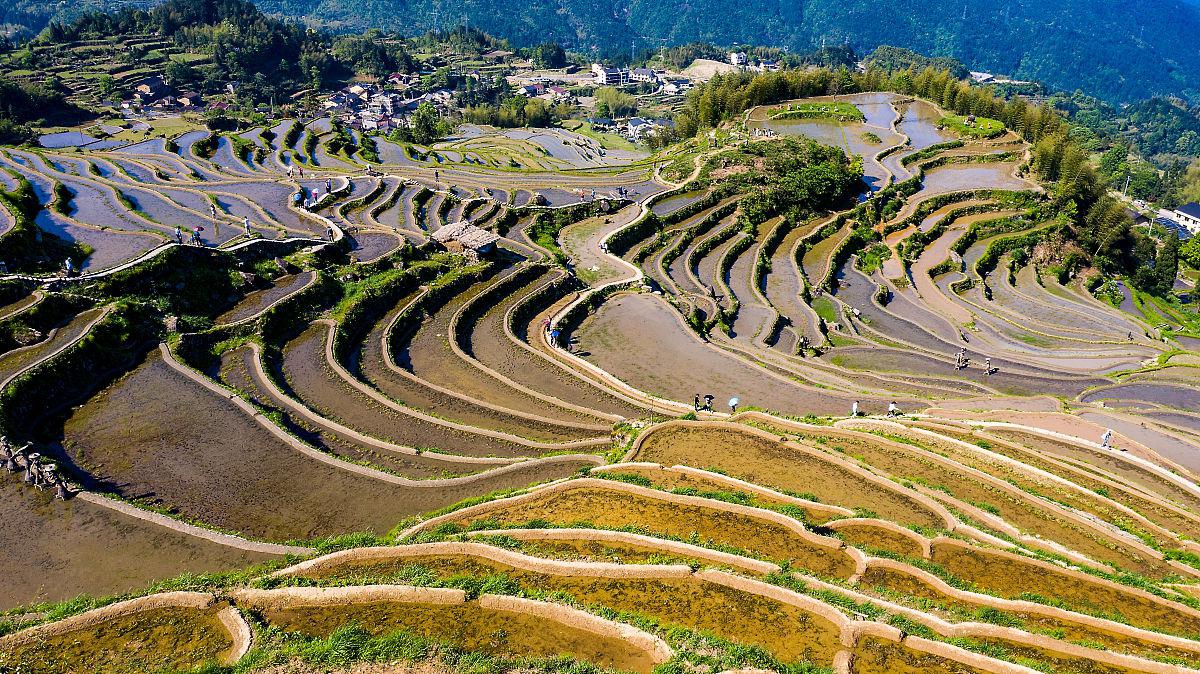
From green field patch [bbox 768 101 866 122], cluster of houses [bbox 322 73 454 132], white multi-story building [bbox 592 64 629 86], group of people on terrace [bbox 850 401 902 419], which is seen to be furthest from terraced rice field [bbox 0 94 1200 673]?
white multi-story building [bbox 592 64 629 86]

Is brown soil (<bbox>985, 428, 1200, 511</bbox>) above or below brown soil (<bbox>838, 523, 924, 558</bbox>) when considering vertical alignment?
below

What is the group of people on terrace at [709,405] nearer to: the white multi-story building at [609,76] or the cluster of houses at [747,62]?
the white multi-story building at [609,76]

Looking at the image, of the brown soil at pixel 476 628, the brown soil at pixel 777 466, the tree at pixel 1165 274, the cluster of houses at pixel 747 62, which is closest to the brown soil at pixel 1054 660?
the brown soil at pixel 777 466

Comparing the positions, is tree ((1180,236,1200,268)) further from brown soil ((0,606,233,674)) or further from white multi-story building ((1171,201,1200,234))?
brown soil ((0,606,233,674))

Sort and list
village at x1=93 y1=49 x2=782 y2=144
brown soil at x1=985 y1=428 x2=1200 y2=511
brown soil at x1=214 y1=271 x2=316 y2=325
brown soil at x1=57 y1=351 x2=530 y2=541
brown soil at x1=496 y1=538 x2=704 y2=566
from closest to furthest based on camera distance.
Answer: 1. brown soil at x1=496 y1=538 x2=704 y2=566
2. brown soil at x1=57 y1=351 x2=530 y2=541
3. brown soil at x1=985 y1=428 x2=1200 y2=511
4. brown soil at x1=214 y1=271 x2=316 y2=325
5. village at x1=93 y1=49 x2=782 y2=144

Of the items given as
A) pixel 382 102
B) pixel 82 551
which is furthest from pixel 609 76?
pixel 82 551
